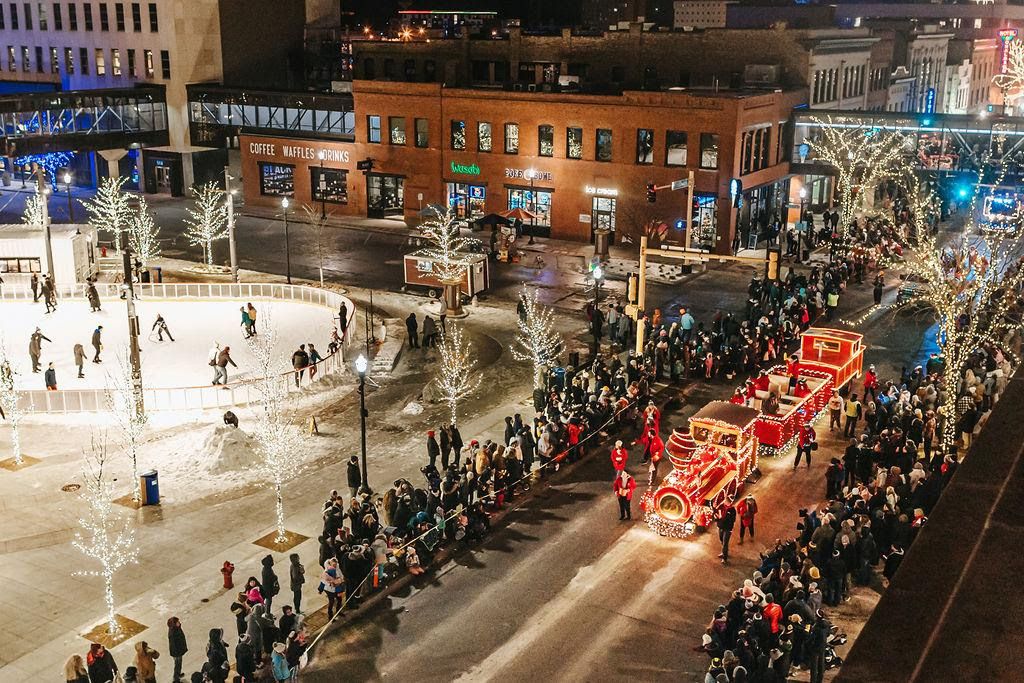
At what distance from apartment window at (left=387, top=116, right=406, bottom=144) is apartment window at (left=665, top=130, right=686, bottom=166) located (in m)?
17.0

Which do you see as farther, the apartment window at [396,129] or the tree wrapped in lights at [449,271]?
the apartment window at [396,129]

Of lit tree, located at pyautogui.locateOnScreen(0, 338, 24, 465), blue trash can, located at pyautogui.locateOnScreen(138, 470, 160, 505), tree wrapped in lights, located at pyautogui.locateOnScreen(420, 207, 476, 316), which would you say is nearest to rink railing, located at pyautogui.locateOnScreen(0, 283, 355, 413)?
lit tree, located at pyautogui.locateOnScreen(0, 338, 24, 465)

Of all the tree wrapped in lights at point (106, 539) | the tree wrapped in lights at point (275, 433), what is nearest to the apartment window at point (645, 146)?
the tree wrapped in lights at point (275, 433)

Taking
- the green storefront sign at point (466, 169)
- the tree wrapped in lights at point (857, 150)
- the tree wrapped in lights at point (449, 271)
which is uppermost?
the tree wrapped in lights at point (857, 150)

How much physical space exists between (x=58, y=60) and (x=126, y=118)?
14.4 meters

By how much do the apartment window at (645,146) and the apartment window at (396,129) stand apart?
15.4 meters

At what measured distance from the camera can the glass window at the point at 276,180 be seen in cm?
6869

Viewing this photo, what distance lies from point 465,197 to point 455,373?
1326 inches

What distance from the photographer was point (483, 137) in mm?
60531

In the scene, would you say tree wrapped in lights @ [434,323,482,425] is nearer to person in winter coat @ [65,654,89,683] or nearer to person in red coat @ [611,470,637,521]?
person in red coat @ [611,470,637,521]

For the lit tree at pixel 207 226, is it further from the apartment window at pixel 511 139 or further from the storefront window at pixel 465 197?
the apartment window at pixel 511 139

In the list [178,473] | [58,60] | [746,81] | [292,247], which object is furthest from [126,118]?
[178,473]

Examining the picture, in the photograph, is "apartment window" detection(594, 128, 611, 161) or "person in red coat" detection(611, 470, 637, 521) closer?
"person in red coat" detection(611, 470, 637, 521)

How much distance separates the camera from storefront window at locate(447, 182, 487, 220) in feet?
201
